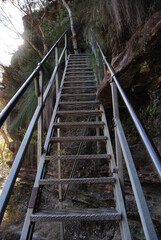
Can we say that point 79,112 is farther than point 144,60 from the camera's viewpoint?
Yes

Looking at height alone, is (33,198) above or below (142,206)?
above

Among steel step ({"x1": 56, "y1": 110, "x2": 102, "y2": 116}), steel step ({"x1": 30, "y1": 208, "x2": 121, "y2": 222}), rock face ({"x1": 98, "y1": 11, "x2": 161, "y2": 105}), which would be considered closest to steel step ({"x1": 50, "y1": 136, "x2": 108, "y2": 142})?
steel step ({"x1": 56, "y1": 110, "x2": 102, "y2": 116})

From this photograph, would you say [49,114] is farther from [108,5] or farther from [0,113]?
[0,113]

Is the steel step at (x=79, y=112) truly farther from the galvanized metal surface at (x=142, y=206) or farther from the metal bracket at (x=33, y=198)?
the galvanized metal surface at (x=142, y=206)

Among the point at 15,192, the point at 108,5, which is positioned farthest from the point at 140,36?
the point at 15,192

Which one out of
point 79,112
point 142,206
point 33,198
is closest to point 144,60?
point 79,112

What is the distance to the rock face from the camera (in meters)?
1.76

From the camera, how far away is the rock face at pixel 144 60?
1.76 meters

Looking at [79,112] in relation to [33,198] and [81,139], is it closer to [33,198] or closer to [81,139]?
[81,139]

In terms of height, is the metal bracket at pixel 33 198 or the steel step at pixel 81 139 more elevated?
the steel step at pixel 81 139

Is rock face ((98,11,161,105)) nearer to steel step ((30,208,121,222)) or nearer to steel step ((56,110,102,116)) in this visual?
steel step ((56,110,102,116))

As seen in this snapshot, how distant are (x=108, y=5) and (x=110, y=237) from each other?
10.3 feet

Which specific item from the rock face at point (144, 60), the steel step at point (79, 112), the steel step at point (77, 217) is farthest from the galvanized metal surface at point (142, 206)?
the steel step at point (79, 112)

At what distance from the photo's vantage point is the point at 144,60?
1905mm
